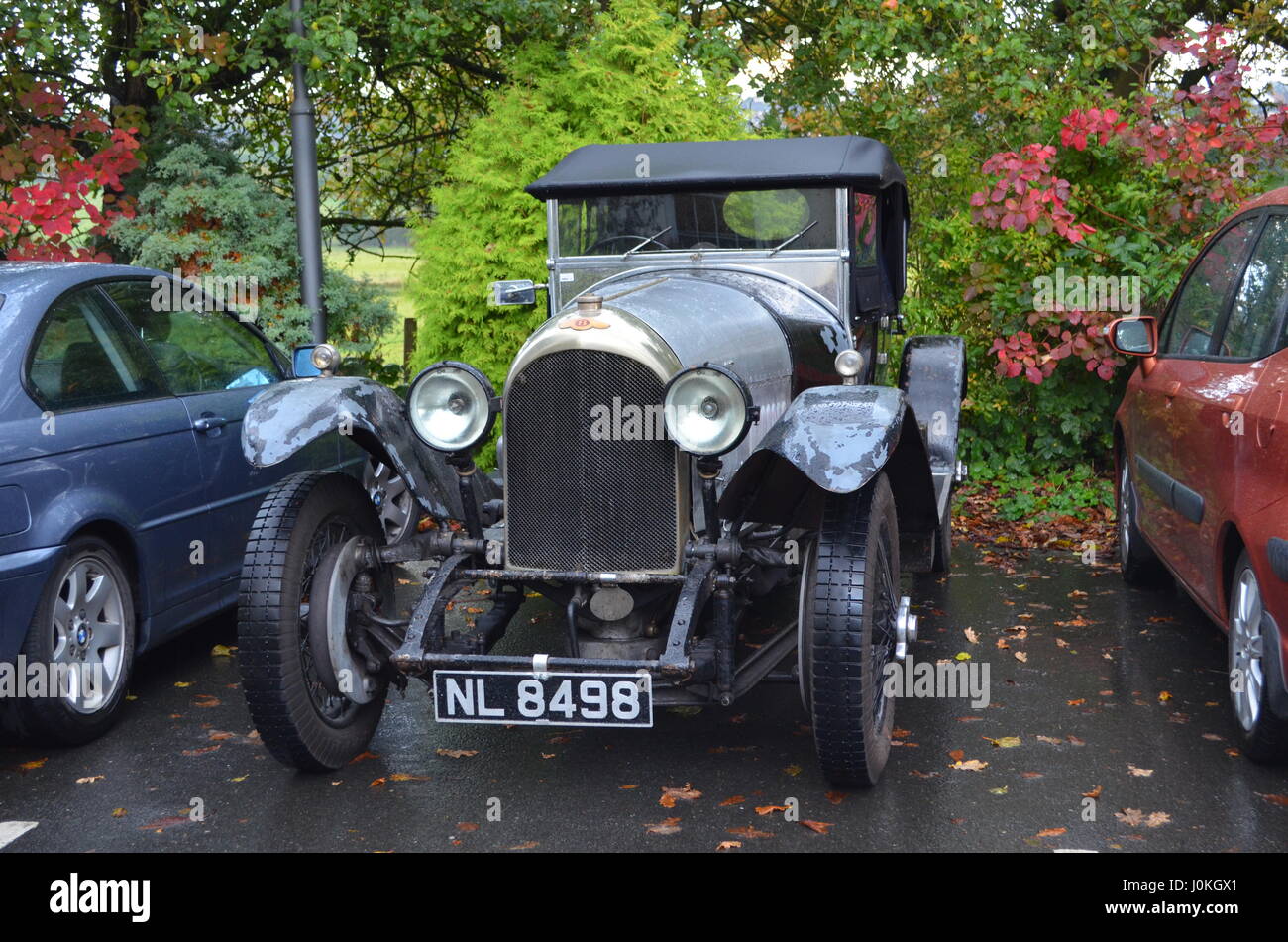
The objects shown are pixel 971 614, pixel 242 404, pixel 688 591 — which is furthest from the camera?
pixel 971 614

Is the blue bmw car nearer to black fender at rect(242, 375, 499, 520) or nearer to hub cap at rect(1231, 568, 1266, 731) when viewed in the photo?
black fender at rect(242, 375, 499, 520)

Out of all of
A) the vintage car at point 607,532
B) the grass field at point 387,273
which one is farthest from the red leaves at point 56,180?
the vintage car at point 607,532

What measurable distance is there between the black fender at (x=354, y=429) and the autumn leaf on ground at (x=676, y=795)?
118cm

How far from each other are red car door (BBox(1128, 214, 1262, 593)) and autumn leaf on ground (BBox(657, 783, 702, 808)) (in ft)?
6.57

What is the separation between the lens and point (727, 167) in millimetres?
5543

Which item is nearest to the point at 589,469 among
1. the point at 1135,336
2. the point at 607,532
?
the point at 607,532

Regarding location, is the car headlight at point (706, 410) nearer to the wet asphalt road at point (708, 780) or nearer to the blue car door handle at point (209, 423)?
the wet asphalt road at point (708, 780)

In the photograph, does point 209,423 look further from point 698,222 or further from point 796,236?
point 796,236

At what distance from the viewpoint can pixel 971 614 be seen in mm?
6020

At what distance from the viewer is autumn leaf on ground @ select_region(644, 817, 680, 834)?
12.3 ft
